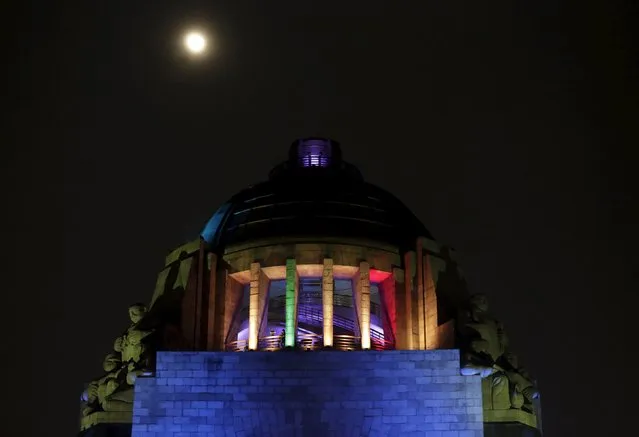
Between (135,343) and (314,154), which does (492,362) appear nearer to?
(135,343)

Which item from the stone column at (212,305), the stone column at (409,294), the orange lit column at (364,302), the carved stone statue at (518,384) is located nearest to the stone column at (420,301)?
the stone column at (409,294)

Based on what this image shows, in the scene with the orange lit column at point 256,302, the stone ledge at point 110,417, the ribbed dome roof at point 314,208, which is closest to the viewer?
the stone ledge at point 110,417

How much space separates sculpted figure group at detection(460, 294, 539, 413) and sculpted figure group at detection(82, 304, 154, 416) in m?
9.72

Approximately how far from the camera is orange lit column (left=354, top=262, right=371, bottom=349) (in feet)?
117

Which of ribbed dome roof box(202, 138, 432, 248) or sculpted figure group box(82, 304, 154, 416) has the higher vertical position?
ribbed dome roof box(202, 138, 432, 248)

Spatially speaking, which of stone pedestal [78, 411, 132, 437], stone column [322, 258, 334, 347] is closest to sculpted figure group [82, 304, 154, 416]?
stone pedestal [78, 411, 132, 437]

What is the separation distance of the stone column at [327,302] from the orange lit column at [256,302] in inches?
85.4

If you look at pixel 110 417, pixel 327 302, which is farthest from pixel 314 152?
pixel 110 417

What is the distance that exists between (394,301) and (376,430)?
7.11 meters

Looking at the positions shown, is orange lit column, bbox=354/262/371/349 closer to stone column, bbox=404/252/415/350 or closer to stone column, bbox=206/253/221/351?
stone column, bbox=404/252/415/350

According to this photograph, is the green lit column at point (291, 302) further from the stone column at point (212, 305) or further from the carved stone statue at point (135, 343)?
the carved stone statue at point (135, 343)

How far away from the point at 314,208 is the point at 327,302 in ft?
13.2

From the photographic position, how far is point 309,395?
30.9 meters

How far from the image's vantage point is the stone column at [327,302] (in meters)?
35.1
